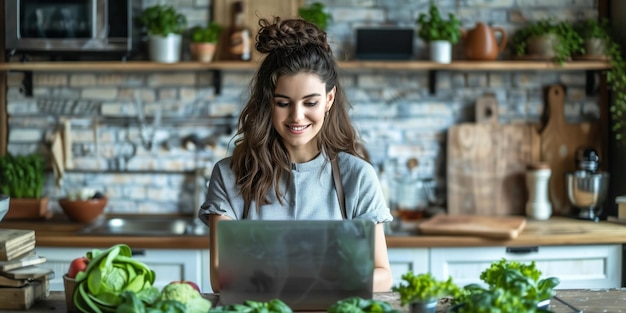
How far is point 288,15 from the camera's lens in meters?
4.22

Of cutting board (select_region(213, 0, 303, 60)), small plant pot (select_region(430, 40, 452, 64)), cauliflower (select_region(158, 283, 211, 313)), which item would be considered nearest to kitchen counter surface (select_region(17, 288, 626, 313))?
cauliflower (select_region(158, 283, 211, 313))

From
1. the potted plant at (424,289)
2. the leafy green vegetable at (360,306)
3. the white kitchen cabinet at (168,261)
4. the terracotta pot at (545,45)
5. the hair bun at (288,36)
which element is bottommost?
the white kitchen cabinet at (168,261)

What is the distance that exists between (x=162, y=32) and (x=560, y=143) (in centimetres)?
219

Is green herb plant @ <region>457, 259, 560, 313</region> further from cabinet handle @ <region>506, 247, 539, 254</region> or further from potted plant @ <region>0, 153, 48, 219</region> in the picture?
potted plant @ <region>0, 153, 48, 219</region>

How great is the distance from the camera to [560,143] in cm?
437

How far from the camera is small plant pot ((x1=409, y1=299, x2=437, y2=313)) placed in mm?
1734

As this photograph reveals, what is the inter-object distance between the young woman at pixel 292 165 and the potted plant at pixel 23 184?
198 centimetres

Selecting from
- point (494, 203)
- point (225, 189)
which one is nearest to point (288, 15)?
point (494, 203)

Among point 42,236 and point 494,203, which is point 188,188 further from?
point 494,203

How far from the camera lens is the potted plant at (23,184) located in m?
4.13

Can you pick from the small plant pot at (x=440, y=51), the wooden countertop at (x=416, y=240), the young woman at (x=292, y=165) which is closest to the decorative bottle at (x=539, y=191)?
the wooden countertop at (x=416, y=240)

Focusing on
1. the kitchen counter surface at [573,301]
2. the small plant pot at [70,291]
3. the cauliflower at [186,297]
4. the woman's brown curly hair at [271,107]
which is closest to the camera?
the cauliflower at [186,297]

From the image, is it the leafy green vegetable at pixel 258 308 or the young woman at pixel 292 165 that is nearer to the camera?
the leafy green vegetable at pixel 258 308

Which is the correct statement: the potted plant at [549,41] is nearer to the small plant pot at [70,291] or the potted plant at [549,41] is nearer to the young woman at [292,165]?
the young woman at [292,165]
